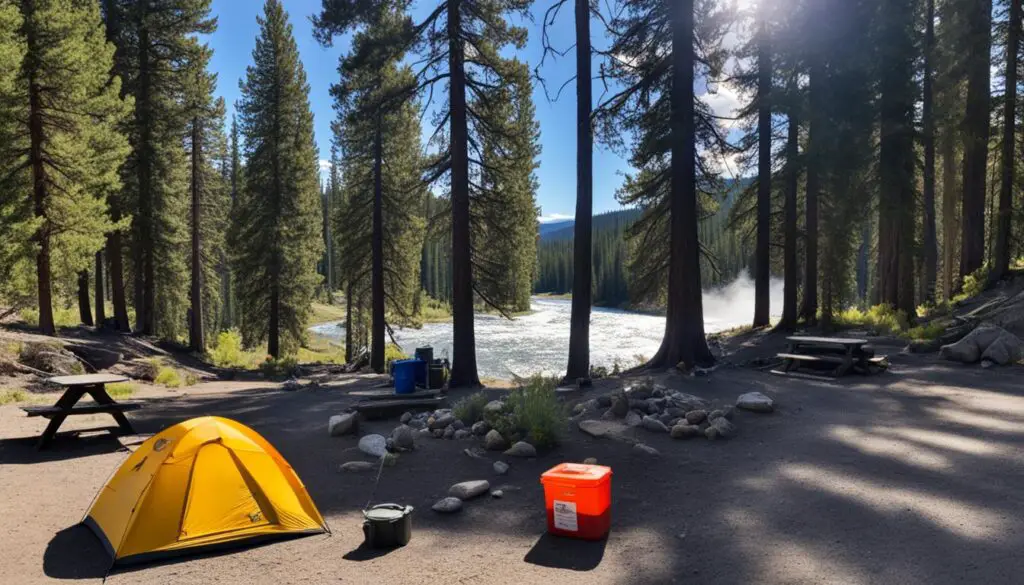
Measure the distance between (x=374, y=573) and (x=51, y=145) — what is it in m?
18.1

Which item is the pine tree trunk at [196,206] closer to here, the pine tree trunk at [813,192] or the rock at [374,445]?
the rock at [374,445]

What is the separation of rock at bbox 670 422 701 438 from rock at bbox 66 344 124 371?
16.0 metres

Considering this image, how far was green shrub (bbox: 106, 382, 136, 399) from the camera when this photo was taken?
43.8 feet

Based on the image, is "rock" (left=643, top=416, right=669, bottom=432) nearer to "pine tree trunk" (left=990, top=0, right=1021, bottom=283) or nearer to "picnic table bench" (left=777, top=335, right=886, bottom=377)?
"picnic table bench" (left=777, top=335, right=886, bottom=377)

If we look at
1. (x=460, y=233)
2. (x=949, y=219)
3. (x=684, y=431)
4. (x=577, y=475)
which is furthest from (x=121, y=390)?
(x=949, y=219)

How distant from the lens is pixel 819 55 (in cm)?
1683

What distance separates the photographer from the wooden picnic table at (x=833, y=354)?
37.2 ft

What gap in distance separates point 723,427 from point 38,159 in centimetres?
1964

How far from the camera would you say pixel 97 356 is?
54.3 feet

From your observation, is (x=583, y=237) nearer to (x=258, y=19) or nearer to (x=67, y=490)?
(x=67, y=490)

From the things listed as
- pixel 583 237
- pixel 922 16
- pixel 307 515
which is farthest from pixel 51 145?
pixel 922 16

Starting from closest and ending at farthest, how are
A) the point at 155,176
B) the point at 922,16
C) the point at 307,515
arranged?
1. the point at 307,515
2. the point at 922,16
3. the point at 155,176

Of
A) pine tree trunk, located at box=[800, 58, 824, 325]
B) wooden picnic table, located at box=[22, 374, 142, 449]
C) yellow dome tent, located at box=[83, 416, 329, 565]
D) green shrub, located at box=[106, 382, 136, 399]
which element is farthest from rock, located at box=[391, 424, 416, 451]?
pine tree trunk, located at box=[800, 58, 824, 325]

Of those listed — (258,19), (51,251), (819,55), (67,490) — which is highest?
(258,19)
